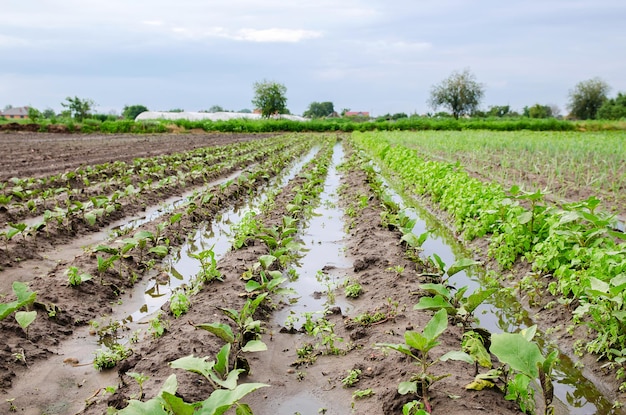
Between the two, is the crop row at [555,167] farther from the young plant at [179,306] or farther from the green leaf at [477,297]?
the young plant at [179,306]

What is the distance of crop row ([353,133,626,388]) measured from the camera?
3.70 metres

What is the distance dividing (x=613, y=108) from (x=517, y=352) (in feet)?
212

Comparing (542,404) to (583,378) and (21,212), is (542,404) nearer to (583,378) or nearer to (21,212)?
(583,378)

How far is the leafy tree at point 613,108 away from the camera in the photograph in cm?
5662

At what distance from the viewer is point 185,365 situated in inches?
104

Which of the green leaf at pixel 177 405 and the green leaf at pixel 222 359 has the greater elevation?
the green leaf at pixel 177 405

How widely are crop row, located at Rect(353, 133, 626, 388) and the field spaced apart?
2 centimetres

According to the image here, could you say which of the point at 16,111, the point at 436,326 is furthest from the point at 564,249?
the point at 16,111

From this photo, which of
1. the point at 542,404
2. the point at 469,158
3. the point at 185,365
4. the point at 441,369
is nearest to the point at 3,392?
the point at 185,365

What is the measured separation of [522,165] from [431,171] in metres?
4.64

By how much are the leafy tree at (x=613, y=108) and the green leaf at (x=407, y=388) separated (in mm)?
62948

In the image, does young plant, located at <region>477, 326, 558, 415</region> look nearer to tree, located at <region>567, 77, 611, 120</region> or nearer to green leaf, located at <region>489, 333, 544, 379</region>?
green leaf, located at <region>489, 333, 544, 379</region>

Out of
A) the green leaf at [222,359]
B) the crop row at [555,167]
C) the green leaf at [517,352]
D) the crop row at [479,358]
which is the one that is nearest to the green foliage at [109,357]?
the green leaf at [222,359]

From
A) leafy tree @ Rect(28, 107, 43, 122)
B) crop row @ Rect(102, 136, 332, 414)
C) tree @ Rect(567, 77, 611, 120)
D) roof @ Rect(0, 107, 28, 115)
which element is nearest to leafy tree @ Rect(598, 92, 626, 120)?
tree @ Rect(567, 77, 611, 120)
